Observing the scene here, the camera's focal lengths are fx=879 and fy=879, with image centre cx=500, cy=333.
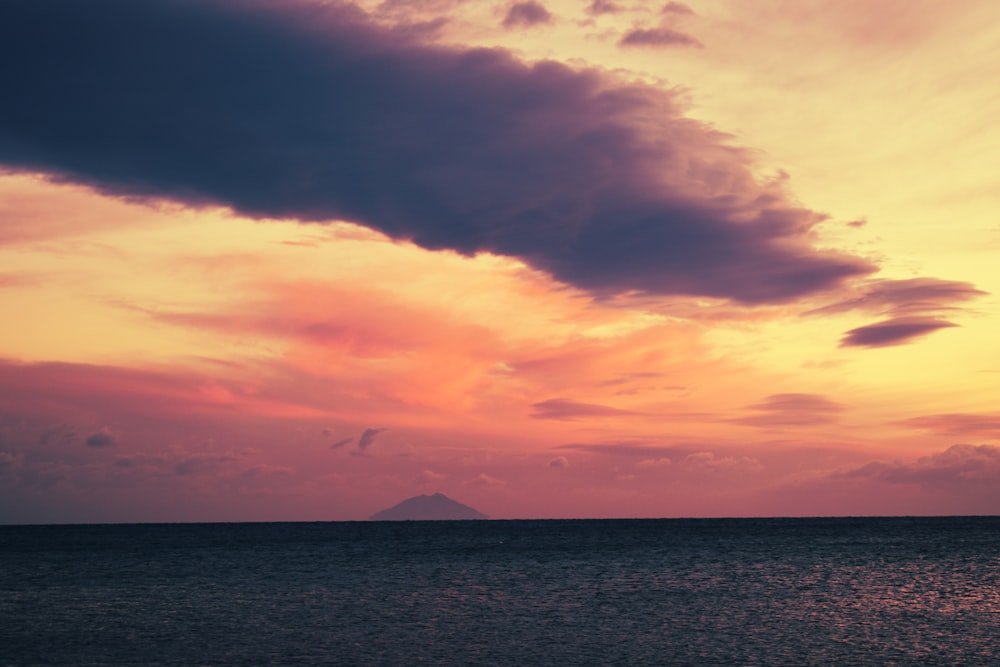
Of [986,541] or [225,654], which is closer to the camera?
[225,654]

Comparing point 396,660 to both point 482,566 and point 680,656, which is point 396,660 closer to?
point 680,656

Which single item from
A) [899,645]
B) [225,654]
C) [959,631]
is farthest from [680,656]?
[225,654]

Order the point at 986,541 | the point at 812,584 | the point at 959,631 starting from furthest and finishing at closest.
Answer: the point at 986,541
the point at 812,584
the point at 959,631

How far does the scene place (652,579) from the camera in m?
83.8

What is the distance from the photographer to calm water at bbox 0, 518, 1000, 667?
44000 millimetres

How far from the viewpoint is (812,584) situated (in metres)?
78.8

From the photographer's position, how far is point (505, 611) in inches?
2365

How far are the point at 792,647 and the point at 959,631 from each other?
12.0m

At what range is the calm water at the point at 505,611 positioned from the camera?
44.0 meters

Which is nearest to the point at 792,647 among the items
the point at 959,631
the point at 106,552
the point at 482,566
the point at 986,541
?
the point at 959,631

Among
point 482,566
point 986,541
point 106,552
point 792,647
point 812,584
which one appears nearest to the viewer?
point 792,647

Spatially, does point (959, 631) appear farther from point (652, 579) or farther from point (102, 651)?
point (102, 651)

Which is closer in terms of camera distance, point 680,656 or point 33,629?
point 680,656

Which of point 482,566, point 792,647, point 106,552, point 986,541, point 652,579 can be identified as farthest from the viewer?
point 986,541
